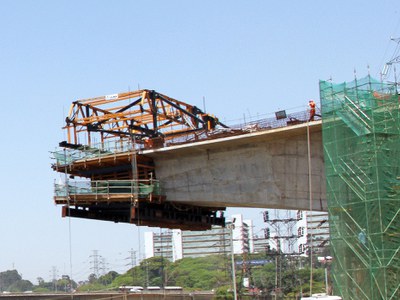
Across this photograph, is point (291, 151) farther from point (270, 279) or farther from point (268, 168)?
point (270, 279)

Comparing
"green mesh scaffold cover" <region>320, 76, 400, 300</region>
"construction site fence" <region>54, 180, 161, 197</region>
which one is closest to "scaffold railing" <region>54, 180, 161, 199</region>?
"construction site fence" <region>54, 180, 161, 197</region>

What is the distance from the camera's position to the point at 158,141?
181 ft

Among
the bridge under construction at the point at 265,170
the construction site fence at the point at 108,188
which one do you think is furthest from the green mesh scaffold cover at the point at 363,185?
the construction site fence at the point at 108,188

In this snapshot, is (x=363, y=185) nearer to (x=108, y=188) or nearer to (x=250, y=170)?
(x=250, y=170)

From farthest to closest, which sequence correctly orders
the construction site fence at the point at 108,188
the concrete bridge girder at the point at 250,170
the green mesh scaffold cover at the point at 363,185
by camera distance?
the construction site fence at the point at 108,188, the concrete bridge girder at the point at 250,170, the green mesh scaffold cover at the point at 363,185

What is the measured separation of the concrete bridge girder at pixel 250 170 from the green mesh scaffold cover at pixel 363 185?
3.02 metres

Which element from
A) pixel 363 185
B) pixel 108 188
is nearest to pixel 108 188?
pixel 108 188

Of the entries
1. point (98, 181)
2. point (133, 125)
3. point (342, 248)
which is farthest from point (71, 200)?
point (342, 248)

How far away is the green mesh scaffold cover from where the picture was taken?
39.7 meters

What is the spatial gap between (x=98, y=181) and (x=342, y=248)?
2167 centimetres

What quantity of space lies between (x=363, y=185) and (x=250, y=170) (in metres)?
11.2

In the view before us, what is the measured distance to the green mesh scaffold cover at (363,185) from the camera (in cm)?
3966

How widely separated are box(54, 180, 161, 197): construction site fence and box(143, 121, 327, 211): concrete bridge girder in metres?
1.31

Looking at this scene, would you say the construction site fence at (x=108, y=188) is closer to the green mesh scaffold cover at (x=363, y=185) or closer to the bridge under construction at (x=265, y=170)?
the bridge under construction at (x=265, y=170)
